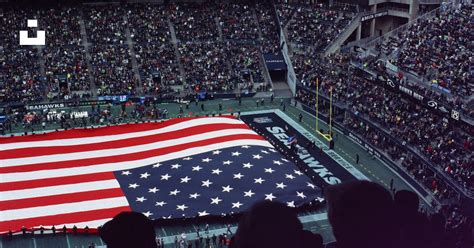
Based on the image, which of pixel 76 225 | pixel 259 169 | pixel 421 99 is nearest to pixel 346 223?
pixel 76 225

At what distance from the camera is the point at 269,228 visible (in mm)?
3609

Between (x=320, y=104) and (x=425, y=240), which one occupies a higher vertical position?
(x=425, y=240)

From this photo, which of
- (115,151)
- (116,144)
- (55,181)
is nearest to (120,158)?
(115,151)

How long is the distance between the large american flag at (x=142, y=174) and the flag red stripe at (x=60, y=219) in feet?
0.16

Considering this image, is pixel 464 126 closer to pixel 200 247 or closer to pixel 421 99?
pixel 421 99

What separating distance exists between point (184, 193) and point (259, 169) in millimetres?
5100

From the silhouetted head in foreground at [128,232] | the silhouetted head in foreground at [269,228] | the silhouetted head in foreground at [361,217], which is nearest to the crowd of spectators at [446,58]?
the silhouetted head in foreground at [361,217]

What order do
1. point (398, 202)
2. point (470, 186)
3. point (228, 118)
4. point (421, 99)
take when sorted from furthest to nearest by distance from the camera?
point (228, 118)
point (421, 99)
point (470, 186)
point (398, 202)

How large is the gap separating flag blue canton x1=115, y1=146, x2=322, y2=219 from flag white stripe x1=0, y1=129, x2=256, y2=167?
2.70m

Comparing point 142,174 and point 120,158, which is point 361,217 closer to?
point 142,174

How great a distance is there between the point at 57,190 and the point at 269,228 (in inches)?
1221

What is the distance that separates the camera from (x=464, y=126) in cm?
3659

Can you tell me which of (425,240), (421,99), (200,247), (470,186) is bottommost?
(200,247)

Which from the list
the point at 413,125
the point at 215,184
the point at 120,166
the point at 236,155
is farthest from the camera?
the point at 413,125
